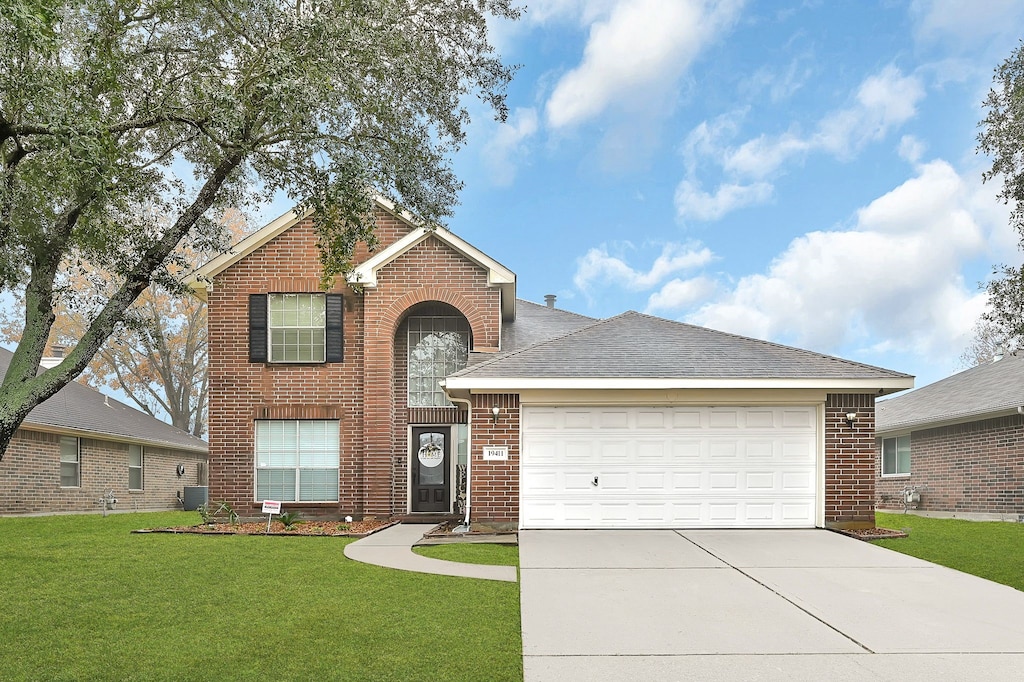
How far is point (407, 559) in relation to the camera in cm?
1215

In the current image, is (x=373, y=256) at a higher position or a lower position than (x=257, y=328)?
higher

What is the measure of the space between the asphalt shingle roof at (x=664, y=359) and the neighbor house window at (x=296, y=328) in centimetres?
479

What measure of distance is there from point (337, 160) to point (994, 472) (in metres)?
17.4

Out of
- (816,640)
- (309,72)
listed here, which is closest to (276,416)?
(309,72)

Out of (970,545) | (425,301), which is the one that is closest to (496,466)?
(425,301)

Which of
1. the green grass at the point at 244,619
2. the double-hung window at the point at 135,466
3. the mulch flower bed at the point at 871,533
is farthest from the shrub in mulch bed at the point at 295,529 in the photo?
the double-hung window at the point at 135,466

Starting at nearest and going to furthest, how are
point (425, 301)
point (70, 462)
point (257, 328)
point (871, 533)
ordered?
point (871, 533) < point (425, 301) < point (257, 328) < point (70, 462)

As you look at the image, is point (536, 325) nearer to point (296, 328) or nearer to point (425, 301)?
point (425, 301)

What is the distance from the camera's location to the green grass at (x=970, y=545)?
1136 centimetres

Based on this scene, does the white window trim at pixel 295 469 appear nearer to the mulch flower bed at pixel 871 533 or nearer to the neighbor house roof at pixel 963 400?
the mulch flower bed at pixel 871 533

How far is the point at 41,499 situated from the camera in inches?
880

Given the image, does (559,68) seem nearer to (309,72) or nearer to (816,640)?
(309,72)

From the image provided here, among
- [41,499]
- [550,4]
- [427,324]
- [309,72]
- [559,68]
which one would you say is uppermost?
[559,68]

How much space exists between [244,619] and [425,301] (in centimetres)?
1073
